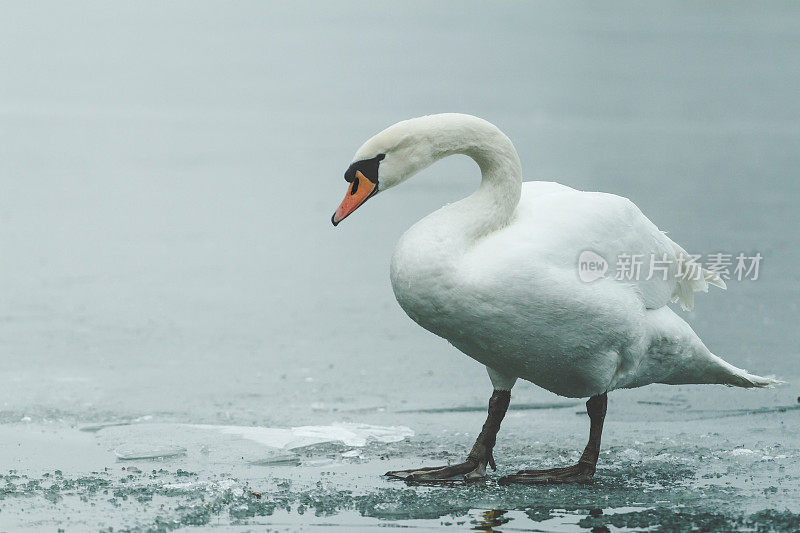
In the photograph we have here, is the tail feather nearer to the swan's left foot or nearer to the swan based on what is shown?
the swan

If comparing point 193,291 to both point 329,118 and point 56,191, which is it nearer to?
point 56,191

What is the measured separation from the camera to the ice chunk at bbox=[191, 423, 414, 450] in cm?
572

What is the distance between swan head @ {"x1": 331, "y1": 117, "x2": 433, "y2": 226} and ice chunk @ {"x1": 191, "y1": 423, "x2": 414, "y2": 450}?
115cm

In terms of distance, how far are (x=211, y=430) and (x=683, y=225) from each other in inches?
249

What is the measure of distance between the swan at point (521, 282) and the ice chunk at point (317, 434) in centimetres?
61

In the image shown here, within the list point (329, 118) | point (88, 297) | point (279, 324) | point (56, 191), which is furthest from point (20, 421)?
point (329, 118)

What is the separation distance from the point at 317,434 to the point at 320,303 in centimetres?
341

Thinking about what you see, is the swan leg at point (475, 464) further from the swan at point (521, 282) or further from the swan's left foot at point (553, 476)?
the swan's left foot at point (553, 476)

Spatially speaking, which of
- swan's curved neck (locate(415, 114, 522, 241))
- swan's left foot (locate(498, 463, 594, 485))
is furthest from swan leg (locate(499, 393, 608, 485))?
swan's curved neck (locate(415, 114, 522, 241))

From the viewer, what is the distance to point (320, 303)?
9.22 metres

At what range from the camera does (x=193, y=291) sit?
A: 9539mm

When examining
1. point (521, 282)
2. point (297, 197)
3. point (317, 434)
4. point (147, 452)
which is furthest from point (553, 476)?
point (297, 197)

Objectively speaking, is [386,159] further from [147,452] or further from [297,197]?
[297,197]

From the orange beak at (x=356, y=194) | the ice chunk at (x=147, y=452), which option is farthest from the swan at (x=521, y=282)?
the ice chunk at (x=147, y=452)
